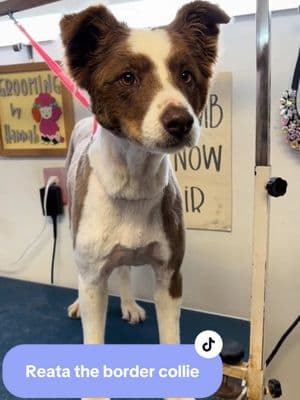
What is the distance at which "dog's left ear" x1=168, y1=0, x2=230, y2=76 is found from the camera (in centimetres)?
67

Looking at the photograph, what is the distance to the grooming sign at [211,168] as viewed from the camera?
1.08 m

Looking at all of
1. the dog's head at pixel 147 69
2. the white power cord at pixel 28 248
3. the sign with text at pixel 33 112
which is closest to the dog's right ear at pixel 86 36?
the dog's head at pixel 147 69

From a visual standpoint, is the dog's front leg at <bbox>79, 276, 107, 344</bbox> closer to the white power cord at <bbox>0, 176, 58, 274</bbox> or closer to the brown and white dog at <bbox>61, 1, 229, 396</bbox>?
the brown and white dog at <bbox>61, 1, 229, 396</bbox>

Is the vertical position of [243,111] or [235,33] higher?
[235,33]

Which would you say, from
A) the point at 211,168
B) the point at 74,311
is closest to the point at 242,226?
the point at 211,168

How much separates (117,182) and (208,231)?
49cm

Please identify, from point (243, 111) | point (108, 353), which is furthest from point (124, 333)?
point (243, 111)

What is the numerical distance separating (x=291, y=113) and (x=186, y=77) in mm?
381

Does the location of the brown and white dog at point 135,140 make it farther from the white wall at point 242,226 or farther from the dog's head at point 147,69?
the white wall at point 242,226

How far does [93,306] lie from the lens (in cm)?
83

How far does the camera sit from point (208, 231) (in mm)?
1181

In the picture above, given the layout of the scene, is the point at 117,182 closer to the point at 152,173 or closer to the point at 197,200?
the point at 152,173
